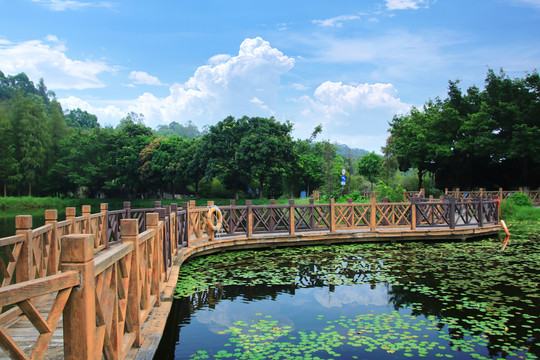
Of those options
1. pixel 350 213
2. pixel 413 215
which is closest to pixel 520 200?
pixel 413 215

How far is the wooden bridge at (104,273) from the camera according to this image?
188cm

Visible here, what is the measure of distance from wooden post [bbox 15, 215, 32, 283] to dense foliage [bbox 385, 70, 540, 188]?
2873cm

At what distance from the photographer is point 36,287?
5.59 feet

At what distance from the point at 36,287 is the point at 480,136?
31.3 metres

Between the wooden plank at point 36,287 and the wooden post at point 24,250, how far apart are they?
3.17 metres

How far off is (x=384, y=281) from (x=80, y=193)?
47.7m

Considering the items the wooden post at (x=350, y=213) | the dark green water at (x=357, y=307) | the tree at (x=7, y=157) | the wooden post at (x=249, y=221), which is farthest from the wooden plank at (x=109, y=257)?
the tree at (x=7, y=157)

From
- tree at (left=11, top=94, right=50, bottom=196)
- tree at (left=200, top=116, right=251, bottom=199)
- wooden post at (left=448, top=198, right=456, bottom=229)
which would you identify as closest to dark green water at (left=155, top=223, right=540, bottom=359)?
wooden post at (left=448, top=198, right=456, bottom=229)

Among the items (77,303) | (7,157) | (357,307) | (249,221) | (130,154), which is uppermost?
(130,154)

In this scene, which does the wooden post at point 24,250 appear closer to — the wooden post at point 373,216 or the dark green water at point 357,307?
the dark green water at point 357,307

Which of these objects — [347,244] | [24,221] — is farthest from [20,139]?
[24,221]

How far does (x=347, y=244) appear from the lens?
12.1 metres

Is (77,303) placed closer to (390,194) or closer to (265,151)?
(390,194)

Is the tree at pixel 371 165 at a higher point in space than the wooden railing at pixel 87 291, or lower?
higher
